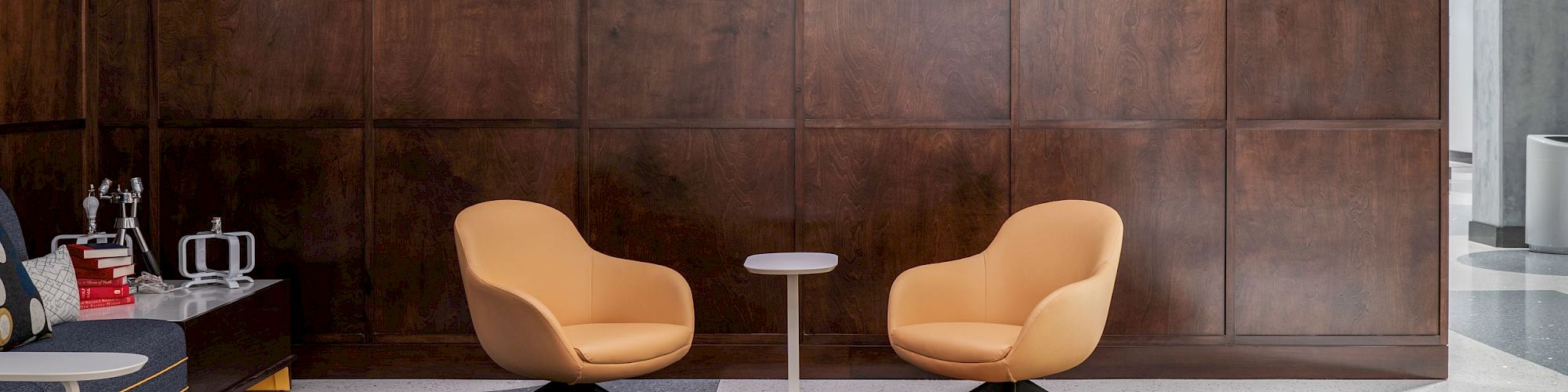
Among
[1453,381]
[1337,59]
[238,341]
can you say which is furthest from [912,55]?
[238,341]

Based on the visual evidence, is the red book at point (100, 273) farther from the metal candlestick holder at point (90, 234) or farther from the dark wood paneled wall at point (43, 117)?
the dark wood paneled wall at point (43, 117)

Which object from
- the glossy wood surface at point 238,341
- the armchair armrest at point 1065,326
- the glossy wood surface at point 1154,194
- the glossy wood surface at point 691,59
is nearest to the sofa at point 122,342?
the glossy wood surface at point 238,341

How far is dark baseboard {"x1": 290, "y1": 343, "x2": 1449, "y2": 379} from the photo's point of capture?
14.4ft

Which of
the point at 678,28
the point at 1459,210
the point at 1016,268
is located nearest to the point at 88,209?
the point at 678,28

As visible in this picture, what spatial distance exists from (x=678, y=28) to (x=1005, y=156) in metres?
1.25

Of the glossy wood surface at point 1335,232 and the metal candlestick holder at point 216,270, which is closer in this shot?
the metal candlestick holder at point 216,270

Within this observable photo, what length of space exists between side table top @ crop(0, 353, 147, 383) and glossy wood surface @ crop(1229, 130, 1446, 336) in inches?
139

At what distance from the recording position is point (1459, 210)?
35.5 feet

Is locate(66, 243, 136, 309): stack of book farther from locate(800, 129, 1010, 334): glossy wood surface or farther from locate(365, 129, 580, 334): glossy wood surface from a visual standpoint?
locate(800, 129, 1010, 334): glossy wood surface

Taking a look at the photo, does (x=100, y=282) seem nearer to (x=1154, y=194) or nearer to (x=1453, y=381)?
(x=1154, y=194)

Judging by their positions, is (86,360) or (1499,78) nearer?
(86,360)

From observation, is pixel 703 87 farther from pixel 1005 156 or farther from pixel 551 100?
pixel 1005 156

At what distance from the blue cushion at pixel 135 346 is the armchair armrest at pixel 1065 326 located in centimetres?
228

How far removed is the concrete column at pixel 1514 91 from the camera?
8523 mm
